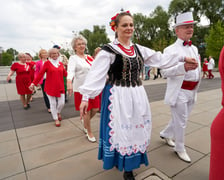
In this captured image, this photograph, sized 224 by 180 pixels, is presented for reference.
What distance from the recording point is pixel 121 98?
174cm

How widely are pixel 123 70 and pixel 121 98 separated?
1.03 ft

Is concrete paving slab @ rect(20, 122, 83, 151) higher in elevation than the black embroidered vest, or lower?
lower

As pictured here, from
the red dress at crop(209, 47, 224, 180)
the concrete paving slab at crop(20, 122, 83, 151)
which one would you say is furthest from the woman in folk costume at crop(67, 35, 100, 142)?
the red dress at crop(209, 47, 224, 180)

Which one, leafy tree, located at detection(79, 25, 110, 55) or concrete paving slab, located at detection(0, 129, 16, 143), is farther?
leafy tree, located at detection(79, 25, 110, 55)

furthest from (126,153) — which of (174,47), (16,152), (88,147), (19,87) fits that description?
(19,87)

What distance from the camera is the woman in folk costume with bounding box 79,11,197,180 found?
1724mm

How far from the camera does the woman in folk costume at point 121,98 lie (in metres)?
1.72

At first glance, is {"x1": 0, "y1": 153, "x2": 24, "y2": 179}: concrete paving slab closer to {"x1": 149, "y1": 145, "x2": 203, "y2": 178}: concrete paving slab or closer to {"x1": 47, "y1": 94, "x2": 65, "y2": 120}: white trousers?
{"x1": 47, "y1": 94, "x2": 65, "y2": 120}: white trousers

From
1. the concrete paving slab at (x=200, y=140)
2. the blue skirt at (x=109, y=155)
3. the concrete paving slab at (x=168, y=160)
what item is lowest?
the concrete paving slab at (x=200, y=140)

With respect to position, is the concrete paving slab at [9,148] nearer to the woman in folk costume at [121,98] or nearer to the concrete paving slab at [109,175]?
the concrete paving slab at [109,175]

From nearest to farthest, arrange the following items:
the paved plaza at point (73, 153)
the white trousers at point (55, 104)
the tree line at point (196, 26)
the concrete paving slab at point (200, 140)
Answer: the paved plaza at point (73, 153)
the concrete paving slab at point (200, 140)
the white trousers at point (55, 104)
the tree line at point (196, 26)

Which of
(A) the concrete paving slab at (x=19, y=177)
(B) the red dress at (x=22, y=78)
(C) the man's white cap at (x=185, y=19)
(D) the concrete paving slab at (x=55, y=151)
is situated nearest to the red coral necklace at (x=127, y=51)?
(C) the man's white cap at (x=185, y=19)

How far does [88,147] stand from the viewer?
2.85 m

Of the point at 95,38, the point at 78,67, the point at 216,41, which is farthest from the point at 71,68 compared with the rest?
the point at 95,38
